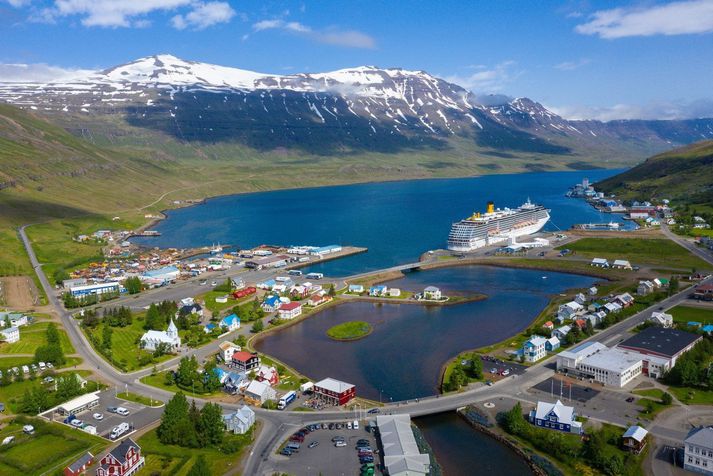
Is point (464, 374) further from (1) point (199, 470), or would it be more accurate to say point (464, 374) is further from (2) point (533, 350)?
(1) point (199, 470)

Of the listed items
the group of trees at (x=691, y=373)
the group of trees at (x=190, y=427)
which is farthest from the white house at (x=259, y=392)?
the group of trees at (x=691, y=373)

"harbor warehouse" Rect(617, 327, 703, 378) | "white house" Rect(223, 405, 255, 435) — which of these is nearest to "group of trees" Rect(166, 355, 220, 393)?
"white house" Rect(223, 405, 255, 435)

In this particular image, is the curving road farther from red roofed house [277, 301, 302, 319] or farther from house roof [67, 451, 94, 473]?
red roofed house [277, 301, 302, 319]

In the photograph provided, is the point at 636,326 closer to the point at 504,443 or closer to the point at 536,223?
the point at 504,443

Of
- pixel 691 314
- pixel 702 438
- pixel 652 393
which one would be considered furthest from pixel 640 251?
pixel 702 438

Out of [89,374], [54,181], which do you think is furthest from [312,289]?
[54,181]

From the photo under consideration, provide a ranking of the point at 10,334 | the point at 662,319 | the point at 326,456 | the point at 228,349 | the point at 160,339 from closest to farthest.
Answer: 1. the point at 326,456
2. the point at 228,349
3. the point at 160,339
4. the point at 10,334
5. the point at 662,319

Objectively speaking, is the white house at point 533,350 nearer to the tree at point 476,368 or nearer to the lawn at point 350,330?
the tree at point 476,368
